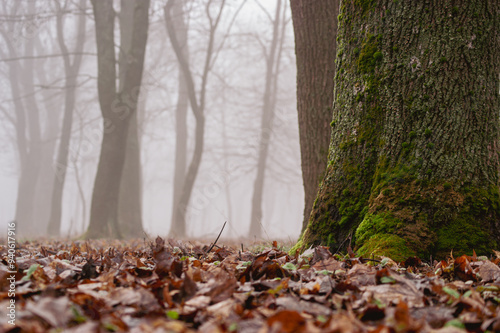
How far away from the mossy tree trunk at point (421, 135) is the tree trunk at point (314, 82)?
1.59 metres

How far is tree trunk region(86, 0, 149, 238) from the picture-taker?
8.48m

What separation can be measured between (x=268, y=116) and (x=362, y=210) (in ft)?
48.0

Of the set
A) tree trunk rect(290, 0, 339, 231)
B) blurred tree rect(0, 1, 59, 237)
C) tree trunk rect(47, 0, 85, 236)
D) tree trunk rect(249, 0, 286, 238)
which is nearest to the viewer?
tree trunk rect(290, 0, 339, 231)

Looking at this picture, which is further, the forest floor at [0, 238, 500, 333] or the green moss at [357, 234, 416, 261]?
the green moss at [357, 234, 416, 261]

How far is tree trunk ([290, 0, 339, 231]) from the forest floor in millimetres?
2560

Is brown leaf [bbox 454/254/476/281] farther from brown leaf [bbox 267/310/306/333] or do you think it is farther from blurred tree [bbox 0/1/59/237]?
blurred tree [bbox 0/1/59/237]

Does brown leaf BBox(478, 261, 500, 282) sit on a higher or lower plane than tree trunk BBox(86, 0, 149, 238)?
lower

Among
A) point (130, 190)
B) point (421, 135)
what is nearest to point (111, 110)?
point (130, 190)

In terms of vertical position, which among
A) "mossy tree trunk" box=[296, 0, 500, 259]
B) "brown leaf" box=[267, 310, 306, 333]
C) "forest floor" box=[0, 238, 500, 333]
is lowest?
"forest floor" box=[0, 238, 500, 333]

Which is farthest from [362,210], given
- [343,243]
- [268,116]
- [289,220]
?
[289,220]

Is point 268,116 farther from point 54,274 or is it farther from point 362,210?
point 54,274

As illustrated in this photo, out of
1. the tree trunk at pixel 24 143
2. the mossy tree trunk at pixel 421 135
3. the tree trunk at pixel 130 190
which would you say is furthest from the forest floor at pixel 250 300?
the tree trunk at pixel 24 143

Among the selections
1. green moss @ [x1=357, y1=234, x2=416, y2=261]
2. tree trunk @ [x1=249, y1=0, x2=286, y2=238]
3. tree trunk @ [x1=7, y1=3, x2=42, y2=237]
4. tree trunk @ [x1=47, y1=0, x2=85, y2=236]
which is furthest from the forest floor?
tree trunk @ [x1=7, y1=3, x2=42, y2=237]

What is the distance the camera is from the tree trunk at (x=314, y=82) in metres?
4.72
